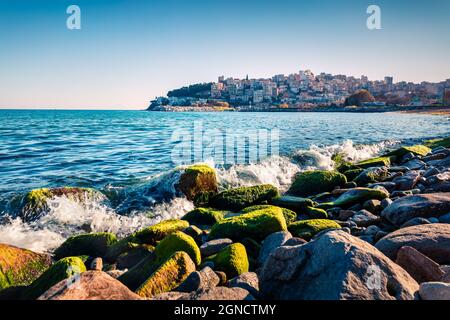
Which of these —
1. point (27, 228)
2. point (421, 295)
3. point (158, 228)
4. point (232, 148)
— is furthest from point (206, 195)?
point (232, 148)

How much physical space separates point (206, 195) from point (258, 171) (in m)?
3.73

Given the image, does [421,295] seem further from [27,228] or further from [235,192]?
[27,228]

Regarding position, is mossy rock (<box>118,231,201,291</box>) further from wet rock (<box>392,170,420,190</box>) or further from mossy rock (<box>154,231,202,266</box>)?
wet rock (<box>392,170,420,190</box>)

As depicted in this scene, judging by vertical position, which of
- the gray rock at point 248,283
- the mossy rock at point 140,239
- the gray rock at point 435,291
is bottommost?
the mossy rock at point 140,239

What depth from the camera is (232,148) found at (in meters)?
19.0

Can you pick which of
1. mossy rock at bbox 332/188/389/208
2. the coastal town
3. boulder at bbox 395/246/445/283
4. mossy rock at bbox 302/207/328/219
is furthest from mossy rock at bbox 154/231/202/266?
the coastal town

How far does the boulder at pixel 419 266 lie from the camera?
133 inches

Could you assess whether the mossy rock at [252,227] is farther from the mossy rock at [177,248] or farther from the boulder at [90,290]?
the boulder at [90,290]

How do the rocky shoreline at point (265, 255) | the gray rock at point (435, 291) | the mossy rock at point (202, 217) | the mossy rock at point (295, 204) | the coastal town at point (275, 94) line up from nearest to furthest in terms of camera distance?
the gray rock at point (435, 291), the rocky shoreline at point (265, 255), the mossy rock at point (202, 217), the mossy rock at point (295, 204), the coastal town at point (275, 94)

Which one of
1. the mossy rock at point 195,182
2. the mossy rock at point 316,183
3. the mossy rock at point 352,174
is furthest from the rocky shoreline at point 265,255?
the mossy rock at point 352,174

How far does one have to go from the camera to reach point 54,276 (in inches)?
158

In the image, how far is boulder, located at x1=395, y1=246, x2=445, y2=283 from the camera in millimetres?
3387

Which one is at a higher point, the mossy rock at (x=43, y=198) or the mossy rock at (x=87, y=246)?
the mossy rock at (x=43, y=198)

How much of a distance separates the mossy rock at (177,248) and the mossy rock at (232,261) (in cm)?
25
